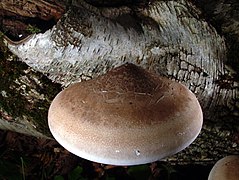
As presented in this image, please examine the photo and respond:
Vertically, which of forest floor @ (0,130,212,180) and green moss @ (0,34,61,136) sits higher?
green moss @ (0,34,61,136)

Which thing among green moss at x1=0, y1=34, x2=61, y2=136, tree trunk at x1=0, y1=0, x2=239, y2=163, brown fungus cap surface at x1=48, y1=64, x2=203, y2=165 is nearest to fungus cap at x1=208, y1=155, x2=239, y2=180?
tree trunk at x1=0, y1=0, x2=239, y2=163

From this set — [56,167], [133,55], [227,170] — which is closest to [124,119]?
[133,55]

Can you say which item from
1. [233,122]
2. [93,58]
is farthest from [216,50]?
Result: [93,58]

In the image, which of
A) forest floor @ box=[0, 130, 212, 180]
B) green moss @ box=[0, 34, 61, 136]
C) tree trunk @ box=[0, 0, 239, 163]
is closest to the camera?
tree trunk @ box=[0, 0, 239, 163]

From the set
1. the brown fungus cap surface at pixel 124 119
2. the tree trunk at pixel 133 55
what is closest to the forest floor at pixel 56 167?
the tree trunk at pixel 133 55

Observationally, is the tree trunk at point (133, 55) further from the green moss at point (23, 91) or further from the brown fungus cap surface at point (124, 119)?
the brown fungus cap surface at point (124, 119)

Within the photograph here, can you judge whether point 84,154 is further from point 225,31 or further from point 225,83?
point 225,31

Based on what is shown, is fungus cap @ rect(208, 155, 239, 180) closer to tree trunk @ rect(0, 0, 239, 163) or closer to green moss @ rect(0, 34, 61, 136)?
tree trunk @ rect(0, 0, 239, 163)
